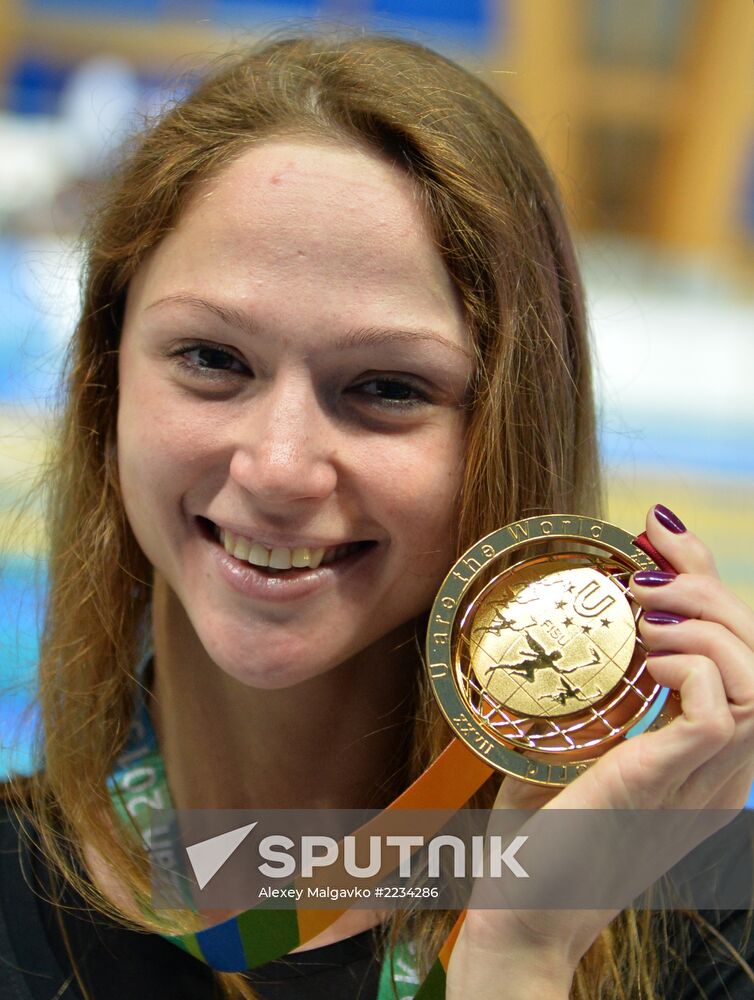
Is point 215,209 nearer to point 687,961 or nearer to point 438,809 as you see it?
point 438,809

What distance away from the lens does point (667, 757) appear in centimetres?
115

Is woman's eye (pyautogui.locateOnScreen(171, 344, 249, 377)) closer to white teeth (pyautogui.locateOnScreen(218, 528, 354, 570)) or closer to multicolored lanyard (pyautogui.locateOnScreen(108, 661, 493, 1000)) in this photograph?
white teeth (pyautogui.locateOnScreen(218, 528, 354, 570))

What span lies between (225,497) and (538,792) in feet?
1.68

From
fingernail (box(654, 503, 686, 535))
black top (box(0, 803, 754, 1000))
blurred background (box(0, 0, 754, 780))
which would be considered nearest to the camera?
fingernail (box(654, 503, 686, 535))

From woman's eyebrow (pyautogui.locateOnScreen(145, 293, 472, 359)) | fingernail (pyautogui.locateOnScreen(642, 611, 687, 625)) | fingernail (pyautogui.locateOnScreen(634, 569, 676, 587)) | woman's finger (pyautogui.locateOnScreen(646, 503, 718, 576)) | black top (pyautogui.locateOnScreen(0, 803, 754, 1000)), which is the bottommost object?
black top (pyautogui.locateOnScreen(0, 803, 754, 1000))

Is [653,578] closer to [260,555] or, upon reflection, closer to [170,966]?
[260,555]

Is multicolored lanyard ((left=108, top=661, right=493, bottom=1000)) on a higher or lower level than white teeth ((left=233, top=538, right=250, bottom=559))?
lower

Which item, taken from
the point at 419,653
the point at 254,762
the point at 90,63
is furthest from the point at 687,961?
the point at 90,63

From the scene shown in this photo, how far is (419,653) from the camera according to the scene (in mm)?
1596

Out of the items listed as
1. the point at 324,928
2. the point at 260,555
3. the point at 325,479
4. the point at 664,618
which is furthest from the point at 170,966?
the point at 664,618

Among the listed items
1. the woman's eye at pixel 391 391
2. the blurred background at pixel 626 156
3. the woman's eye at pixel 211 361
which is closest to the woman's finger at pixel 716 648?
the woman's eye at pixel 391 391

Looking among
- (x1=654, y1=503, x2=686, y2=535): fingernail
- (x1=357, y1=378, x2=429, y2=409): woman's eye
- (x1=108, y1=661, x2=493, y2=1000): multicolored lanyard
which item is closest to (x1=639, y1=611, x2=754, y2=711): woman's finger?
(x1=654, y1=503, x2=686, y2=535): fingernail

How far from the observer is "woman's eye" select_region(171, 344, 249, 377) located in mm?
1413

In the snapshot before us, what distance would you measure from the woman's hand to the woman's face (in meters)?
0.32
